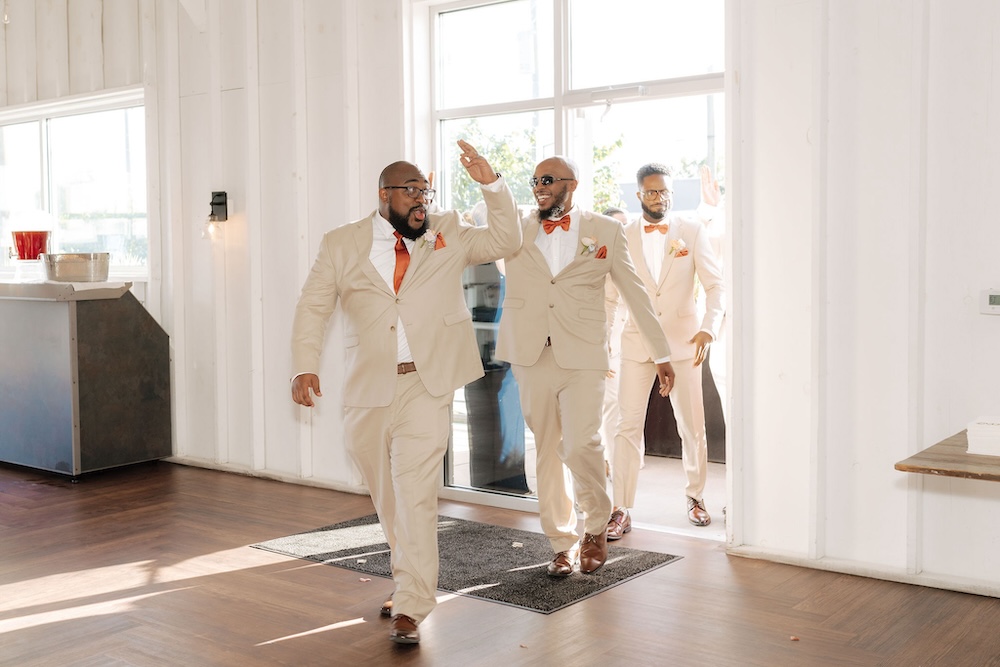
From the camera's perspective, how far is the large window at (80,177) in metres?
8.28

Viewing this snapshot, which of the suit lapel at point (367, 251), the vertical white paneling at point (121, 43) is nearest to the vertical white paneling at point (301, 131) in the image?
the vertical white paneling at point (121, 43)

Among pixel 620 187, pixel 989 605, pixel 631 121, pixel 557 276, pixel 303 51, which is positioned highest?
pixel 303 51

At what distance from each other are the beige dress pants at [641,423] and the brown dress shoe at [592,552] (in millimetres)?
658

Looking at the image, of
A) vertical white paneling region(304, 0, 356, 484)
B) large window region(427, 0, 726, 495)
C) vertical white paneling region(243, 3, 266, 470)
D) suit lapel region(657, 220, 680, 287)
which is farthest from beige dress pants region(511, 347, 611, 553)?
vertical white paneling region(243, 3, 266, 470)

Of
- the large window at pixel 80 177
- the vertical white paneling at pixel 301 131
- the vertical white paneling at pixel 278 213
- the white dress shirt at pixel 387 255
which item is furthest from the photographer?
the large window at pixel 80 177

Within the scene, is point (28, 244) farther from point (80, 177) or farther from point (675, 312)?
point (675, 312)

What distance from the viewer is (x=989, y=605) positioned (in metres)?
4.25

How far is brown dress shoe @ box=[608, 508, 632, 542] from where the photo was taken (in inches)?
209

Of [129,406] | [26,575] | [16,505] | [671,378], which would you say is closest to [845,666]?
[671,378]

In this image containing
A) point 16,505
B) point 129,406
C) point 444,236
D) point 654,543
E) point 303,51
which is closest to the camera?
point 444,236

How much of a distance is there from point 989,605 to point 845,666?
3.51 feet

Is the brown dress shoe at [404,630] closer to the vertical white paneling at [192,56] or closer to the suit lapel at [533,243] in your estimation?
the suit lapel at [533,243]

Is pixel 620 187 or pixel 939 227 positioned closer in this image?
pixel 939 227

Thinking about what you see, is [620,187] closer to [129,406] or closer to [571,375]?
[571,375]
